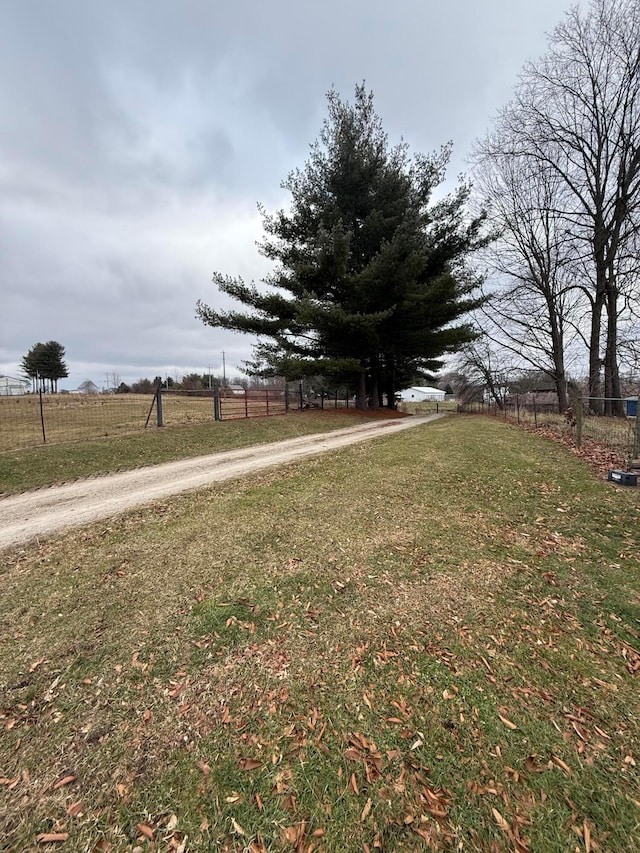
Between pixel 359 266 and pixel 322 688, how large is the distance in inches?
720

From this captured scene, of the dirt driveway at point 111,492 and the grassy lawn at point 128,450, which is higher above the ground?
the grassy lawn at point 128,450

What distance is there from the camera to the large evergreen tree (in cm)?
1584

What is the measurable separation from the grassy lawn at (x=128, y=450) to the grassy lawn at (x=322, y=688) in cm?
348

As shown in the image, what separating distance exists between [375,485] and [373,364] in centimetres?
1625

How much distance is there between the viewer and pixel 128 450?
8.76 m

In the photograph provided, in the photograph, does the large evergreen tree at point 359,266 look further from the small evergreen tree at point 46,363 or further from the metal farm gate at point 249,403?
the small evergreen tree at point 46,363

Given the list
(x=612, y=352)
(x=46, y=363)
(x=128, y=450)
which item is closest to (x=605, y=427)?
(x=612, y=352)

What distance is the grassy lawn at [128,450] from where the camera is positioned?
6.79 m

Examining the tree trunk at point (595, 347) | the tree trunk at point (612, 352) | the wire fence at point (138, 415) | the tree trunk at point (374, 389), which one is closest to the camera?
the wire fence at point (138, 415)

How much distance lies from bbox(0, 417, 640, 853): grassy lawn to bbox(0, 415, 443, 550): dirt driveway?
0.71 m

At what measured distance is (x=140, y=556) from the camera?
3.72 meters

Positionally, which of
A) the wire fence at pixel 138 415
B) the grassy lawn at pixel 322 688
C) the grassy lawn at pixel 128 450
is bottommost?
the grassy lawn at pixel 322 688

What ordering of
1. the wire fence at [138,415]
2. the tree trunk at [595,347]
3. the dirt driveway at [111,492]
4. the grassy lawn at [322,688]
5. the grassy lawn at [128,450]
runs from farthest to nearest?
the tree trunk at [595,347]
the wire fence at [138,415]
the grassy lawn at [128,450]
the dirt driveway at [111,492]
the grassy lawn at [322,688]

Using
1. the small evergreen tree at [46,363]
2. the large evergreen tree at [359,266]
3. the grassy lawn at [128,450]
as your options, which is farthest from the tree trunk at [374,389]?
the small evergreen tree at [46,363]
